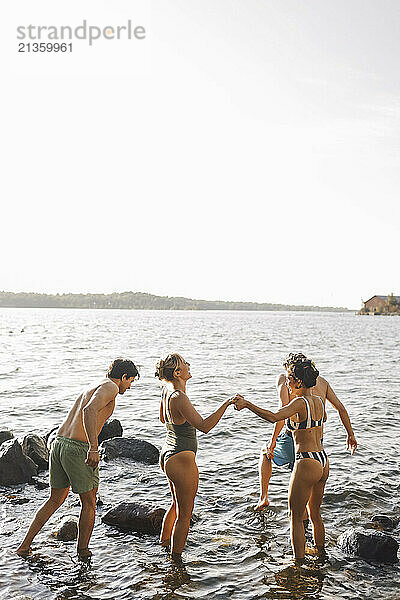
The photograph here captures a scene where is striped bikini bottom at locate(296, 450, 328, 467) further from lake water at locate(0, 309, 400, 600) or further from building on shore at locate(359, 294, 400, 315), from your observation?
building on shore at locate(359, 294, 400, 315)

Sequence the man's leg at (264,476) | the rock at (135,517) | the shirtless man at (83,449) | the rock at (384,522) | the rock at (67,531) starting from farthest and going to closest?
1. the man's leg at (264,476)
2. the rock at (384,522)
3. the rock at (135,517)
4. the rock at (67,531)
5. the shirtless man at (83,449)

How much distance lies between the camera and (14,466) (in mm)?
11273

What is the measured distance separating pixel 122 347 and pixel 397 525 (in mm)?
43317

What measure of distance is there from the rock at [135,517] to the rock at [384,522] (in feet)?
12.1

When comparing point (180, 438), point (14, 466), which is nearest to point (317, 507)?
point (180, 438)

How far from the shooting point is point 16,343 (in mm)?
54125

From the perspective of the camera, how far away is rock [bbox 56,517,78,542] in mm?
8693

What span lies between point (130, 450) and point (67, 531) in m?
4.69

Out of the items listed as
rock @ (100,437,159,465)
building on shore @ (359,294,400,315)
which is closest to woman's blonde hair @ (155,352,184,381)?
rock @ (100,437,159,465)

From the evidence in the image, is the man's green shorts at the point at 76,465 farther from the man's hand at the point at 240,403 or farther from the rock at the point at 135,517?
the man's hand at the point at 240,403

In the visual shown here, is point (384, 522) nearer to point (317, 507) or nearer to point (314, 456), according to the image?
point (317, 507)

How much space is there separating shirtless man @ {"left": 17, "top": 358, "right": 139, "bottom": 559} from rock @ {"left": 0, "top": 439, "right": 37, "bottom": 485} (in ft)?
12.2

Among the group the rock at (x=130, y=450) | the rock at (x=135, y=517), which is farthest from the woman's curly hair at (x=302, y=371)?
the rock at (x=130, y=450)

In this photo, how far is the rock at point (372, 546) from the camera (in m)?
8.14
